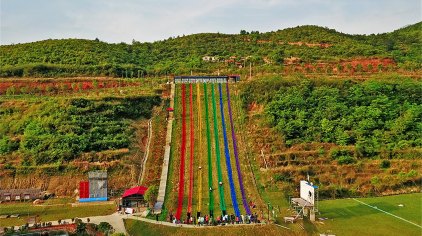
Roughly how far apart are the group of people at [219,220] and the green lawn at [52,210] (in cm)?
592

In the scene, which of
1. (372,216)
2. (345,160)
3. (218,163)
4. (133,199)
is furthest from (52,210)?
(345,160)

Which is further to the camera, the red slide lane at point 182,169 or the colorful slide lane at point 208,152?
the colorful slide lane at point 208,152

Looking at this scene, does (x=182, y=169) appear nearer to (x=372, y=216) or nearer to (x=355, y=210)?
(x=355, y=210)

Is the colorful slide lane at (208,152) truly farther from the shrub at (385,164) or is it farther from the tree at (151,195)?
the shrub at (385,164)

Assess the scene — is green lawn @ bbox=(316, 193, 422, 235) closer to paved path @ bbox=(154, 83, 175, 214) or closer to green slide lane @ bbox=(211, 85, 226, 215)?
green slide lane @ bbox=(211, 85, 226, 215)

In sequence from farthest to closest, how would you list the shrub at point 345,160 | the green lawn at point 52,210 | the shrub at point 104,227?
the shrub at point 345,160 → the green lawn at point 52,210 → the shrub at point 104,227

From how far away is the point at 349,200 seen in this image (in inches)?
1251

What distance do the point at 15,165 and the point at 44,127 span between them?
205 inches

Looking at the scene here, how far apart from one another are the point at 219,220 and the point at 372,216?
394 inches

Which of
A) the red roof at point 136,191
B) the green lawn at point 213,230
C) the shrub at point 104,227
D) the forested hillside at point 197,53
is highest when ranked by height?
the forested hillside at point 197,53

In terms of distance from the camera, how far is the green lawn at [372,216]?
25.6m

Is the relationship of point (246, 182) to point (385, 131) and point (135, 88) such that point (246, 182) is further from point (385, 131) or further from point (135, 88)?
point (135, 88)

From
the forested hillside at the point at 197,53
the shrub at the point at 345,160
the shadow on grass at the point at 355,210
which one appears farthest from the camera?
the forested hillside at the point at 197,53

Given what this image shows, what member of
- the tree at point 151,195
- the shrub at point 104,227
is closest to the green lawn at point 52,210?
the tree at point 151,195
